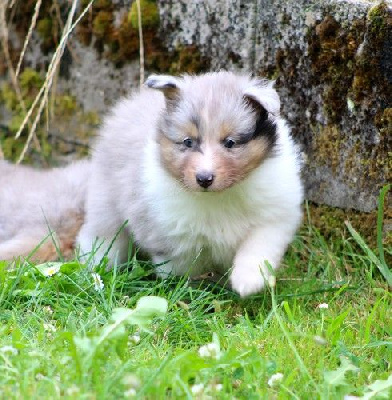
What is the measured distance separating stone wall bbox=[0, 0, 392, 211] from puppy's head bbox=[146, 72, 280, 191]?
69 centimetres

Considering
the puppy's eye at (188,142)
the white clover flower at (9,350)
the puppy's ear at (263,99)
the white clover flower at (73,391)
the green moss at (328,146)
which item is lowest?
the white clover flower at (9,350)

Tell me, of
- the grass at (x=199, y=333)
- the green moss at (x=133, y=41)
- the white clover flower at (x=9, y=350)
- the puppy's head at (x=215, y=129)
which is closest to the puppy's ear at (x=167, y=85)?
the puppy's head at (x=215, y=129)

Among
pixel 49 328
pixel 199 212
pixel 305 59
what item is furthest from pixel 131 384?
pixel 305 59

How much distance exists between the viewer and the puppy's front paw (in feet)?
14.5

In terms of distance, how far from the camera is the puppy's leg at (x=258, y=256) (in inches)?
175

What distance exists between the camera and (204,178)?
13.9ft

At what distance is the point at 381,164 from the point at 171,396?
2.28 metres

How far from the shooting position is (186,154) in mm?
4430

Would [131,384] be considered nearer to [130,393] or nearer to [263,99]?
[130,393]

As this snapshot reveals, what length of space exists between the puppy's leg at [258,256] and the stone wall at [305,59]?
0.67 m

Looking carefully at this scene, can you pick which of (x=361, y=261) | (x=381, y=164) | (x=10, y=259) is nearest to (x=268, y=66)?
(x=381, y=164)

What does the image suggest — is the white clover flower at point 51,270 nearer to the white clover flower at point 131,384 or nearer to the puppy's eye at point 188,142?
the puppy's eye at point 188,142

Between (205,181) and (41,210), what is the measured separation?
63.6 inches

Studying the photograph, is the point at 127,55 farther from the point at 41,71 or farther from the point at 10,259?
the point at 10,259
